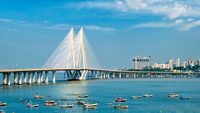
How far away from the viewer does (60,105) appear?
52.6m

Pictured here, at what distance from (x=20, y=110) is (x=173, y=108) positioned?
55.0 feet

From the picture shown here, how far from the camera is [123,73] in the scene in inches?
7156

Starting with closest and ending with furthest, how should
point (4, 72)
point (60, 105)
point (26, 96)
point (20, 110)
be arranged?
point (20, 110), point (60, 105), point (26, 96), point (4, 72)

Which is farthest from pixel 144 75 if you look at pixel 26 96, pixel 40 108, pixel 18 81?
pixel 40 108

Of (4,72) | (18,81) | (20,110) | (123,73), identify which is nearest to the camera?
(20,110)

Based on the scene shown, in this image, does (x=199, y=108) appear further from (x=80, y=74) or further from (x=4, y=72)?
(x=80, y=74)

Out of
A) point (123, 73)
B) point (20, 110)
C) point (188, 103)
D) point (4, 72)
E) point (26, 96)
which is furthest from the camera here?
point (123, 73)

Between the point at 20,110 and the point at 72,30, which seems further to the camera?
the point at 72,30

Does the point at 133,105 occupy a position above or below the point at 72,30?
below

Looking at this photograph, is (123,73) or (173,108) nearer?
(173,108)

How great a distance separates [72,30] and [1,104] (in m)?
64.9

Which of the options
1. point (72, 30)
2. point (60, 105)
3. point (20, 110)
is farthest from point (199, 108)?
point (72, 30)

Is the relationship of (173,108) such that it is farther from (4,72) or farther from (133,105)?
(4,72)

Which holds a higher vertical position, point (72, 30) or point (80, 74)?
point (72, 30)
